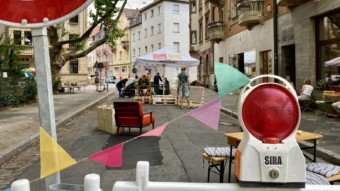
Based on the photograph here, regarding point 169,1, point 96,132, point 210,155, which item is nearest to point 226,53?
point 96,132

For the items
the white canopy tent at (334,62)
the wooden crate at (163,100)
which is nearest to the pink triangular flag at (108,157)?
the white canopy tent at (334,62)

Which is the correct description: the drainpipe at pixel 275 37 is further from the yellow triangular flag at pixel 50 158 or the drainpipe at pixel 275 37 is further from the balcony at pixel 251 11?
the yellow triangular flag at pixel 50 158

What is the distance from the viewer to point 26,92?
20359mm

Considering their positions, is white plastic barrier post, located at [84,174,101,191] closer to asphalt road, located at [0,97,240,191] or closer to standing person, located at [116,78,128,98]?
asphalt road, located at [0,97,240,191]

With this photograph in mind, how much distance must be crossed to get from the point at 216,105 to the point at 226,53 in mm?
28051

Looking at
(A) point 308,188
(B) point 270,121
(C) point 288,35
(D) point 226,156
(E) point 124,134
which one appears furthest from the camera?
(C) point 288,35

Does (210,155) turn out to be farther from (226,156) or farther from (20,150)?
(20,150)

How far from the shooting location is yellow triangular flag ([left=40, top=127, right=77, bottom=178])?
5.34 ft

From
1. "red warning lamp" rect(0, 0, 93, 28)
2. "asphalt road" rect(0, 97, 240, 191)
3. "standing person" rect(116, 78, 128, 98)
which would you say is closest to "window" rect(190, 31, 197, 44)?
"standing person" rect(116, 78, 128, 98)

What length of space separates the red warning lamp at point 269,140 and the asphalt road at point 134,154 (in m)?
1.74

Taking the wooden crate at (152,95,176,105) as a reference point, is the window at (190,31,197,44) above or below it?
above

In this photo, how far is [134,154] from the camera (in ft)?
24.6

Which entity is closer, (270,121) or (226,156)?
(270,121)

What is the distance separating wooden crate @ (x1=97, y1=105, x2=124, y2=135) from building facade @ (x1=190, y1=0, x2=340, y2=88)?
354 inches
